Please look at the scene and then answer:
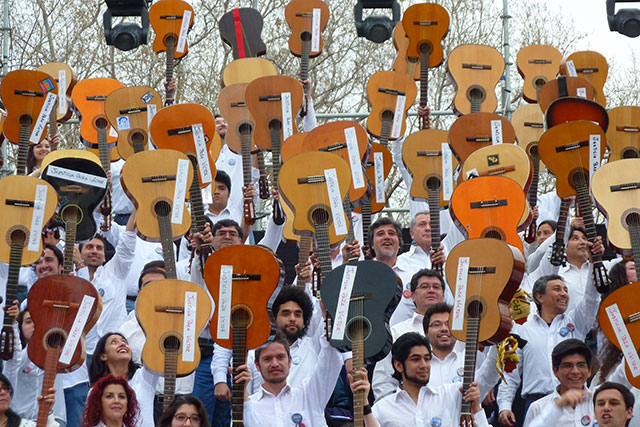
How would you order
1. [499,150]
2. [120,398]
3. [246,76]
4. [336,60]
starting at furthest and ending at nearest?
[336,60] → [246,76] → [499,150] → [120,398]

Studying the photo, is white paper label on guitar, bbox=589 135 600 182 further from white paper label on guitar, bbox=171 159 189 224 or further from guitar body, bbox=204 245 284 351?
white paper label on guitar, bbox=171 159 189 224

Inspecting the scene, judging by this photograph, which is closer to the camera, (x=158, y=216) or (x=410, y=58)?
(x=158, y=216)

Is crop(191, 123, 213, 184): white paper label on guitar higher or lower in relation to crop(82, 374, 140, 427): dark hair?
higher

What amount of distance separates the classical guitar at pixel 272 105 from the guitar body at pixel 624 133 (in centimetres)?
266

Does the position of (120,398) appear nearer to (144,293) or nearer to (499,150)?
(144,293)

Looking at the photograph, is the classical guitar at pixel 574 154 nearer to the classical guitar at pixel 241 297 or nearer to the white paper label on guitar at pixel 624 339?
the white paper label on guitar at pixel 624 339

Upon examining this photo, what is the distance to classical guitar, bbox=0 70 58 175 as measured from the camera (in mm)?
9594

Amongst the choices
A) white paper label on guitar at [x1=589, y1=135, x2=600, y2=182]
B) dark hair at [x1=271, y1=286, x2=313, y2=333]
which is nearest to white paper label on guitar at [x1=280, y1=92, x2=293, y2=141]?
dark hair at [x1=271, y1=286, x2=313, y2=333]

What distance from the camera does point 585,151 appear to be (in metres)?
8.34

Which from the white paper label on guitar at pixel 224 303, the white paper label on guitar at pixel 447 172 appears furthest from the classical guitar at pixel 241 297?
the white paper label on guitar at pixel 447 172

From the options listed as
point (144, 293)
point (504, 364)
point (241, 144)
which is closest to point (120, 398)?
point (144, 293)

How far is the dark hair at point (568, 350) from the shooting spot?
24.7ft

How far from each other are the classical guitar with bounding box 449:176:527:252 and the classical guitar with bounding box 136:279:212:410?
1.97 meters

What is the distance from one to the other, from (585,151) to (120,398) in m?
3.77
